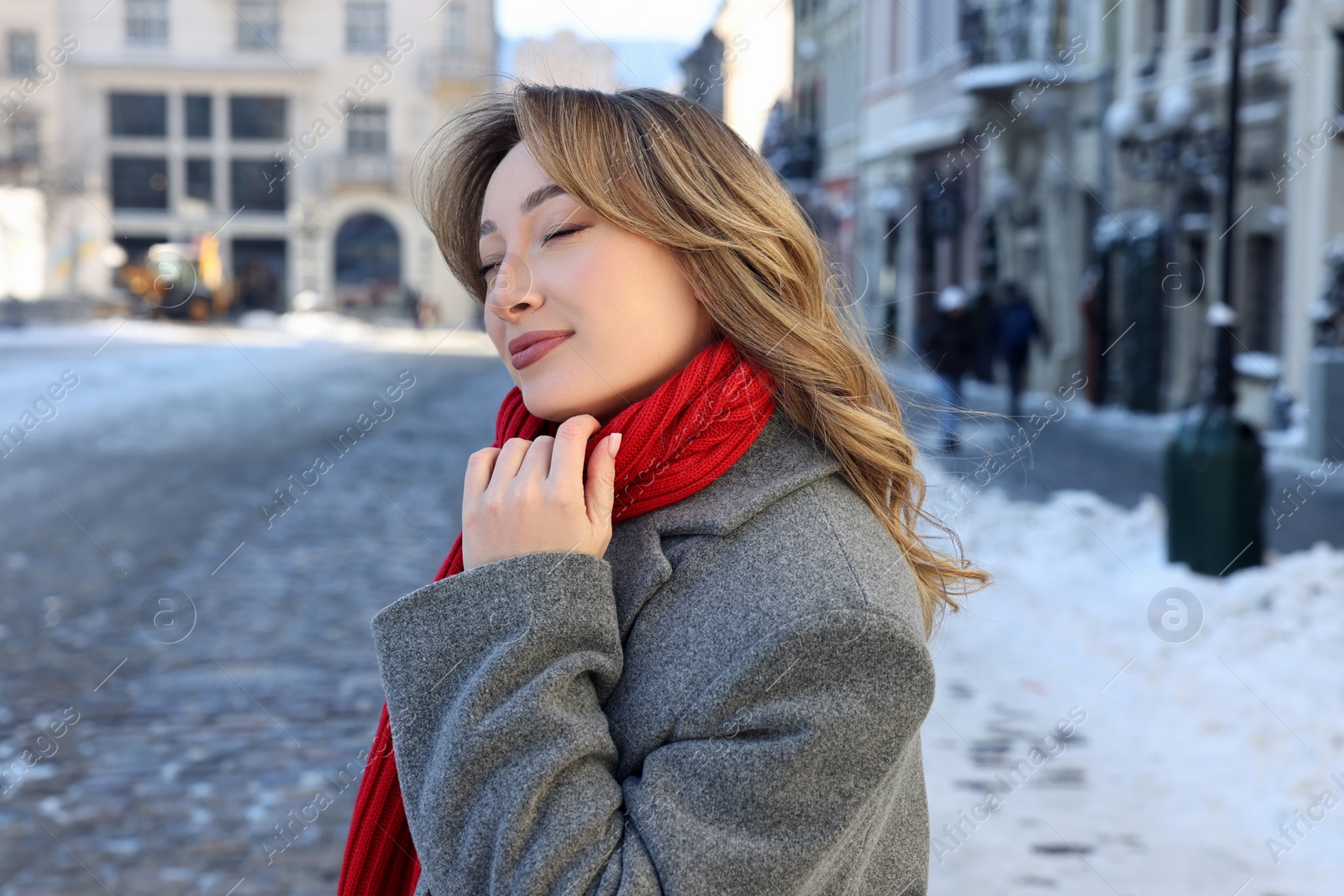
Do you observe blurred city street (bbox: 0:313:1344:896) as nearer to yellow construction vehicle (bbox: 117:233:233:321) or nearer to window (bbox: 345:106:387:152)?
yellow construction vehicle (bbox: 117:233:233:321)

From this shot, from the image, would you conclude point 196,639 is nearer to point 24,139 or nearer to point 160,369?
point 160,369

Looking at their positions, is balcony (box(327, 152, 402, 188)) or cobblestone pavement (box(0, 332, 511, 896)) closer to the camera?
cobblestone pavement (box(0, 332, 511, 896))

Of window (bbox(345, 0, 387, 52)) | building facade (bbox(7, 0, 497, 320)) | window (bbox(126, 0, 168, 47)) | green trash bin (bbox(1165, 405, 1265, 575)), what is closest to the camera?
green trash bin (bbox(1165, 405, 1265, 575))

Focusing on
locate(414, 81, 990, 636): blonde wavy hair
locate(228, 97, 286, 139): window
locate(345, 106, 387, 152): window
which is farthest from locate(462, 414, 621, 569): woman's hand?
locate(228, 97, 286, 139): window

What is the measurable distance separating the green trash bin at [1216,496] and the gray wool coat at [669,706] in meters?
6.20

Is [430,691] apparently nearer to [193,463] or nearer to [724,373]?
[724,373]

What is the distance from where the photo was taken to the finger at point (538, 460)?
1446mm

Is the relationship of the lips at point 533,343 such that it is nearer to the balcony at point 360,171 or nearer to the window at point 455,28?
the window at point 455,28

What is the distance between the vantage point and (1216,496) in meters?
7.20

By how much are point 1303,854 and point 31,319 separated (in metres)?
35.7

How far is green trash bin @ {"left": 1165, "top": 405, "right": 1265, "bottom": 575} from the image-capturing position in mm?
7164

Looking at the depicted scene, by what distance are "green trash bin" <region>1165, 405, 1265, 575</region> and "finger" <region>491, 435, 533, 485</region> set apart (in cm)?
635

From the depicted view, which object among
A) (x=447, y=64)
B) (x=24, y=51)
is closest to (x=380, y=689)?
(x=447, y=64)

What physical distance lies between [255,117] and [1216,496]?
4916cm
